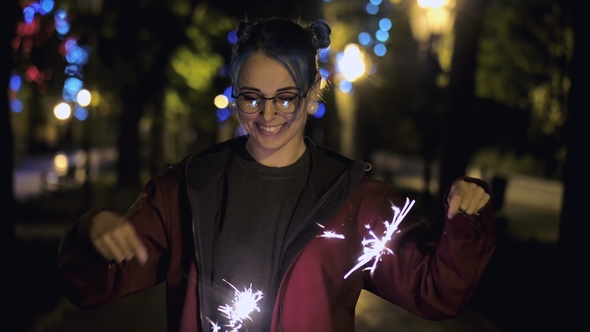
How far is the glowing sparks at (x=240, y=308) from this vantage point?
2.37 m

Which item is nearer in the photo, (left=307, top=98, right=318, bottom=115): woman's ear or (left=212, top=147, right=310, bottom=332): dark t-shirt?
(left=212, top=147, right=310, bottom=332): dark t-shirt

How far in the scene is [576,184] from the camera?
753 centimetres

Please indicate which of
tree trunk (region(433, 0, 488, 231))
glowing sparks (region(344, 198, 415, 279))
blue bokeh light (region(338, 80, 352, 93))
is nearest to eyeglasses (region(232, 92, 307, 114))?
glowing sparks (region(344, 198, 415, 279))

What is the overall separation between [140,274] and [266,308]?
19.0 inches

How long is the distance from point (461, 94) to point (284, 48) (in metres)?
10.5

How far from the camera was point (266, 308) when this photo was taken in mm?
2408

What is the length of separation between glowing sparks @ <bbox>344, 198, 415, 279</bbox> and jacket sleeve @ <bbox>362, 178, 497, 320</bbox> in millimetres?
22

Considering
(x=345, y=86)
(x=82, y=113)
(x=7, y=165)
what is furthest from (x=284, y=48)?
(x=82, y=113)

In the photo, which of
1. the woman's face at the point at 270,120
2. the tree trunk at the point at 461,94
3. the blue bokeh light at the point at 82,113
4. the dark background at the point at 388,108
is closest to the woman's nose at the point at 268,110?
the woman's face at the point at 270,120

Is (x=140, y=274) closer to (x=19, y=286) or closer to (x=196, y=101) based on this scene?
(x=19, y=286)

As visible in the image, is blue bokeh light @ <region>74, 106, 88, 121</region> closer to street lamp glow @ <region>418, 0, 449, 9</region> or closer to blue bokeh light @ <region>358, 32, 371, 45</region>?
street lamp glow @ <region>418, 0, 449, 9</region>

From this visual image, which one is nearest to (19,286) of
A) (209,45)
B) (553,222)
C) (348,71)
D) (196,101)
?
(348,71)

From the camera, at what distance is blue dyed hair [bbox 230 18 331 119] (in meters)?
2.49

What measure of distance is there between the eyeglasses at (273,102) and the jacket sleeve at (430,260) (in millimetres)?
458
